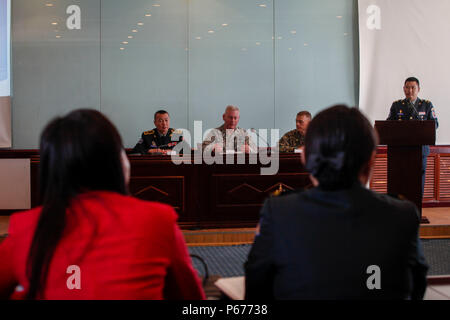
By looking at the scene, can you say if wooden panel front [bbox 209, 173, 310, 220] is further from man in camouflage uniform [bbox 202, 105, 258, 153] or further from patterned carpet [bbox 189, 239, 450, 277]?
man in camouflage uniform [bbox 202, 105, 258, 153]

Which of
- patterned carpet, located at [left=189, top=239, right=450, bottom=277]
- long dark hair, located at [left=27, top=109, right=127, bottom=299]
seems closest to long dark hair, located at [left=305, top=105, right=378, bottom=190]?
long dark hair, located at [left=27, top=109, right=127, bottom=299]

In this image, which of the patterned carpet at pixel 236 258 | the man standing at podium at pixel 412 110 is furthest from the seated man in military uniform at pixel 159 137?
the man standing at podium at pixel 412 110

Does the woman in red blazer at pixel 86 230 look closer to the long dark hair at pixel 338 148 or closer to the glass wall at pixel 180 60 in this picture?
A: the long dark hair at pixel 338 148

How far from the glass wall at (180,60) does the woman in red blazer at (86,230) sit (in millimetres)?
4831

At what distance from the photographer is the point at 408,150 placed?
3.89 metres

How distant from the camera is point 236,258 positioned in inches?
137

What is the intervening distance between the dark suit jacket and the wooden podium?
2.92 metres

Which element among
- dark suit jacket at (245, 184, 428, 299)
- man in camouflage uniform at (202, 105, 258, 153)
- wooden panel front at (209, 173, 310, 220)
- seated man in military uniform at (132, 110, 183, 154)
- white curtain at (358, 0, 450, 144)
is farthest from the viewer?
white curtain at (358, 0, 450, 144)

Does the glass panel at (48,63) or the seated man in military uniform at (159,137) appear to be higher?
the glass panel at (48,63)

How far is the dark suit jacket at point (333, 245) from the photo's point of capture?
103 cm

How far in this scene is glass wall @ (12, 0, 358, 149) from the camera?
217 inches

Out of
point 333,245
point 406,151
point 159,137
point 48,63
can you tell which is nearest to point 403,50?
point 406,151
